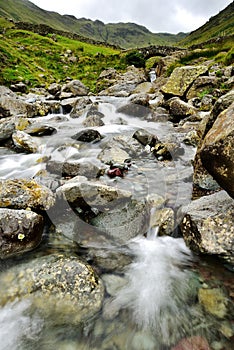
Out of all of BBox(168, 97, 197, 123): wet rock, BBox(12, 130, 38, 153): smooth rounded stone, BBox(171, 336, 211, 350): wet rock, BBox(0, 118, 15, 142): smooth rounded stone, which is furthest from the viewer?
BBox(168, 97, 197, 123): wet rock

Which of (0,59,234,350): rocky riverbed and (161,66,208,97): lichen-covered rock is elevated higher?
(161,66,208,97): lichen-covered rock

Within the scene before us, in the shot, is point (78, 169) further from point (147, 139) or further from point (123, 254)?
point (147, 139)

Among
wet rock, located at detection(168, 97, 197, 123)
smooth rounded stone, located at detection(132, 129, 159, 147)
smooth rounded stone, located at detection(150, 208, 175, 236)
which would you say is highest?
wet rock, located at detection(168, 97, 197, 123)

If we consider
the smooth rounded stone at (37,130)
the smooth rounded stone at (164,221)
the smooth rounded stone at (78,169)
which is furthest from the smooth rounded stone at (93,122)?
the smooth rounded stone at (164,221)

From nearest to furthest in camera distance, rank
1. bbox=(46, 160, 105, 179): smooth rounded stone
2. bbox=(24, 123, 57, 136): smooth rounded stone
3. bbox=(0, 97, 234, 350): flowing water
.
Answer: bbox=(0, 97, 234, 350): flowing water, bbox=(46, 160, 105, 179): smooth rounded stone, bbox=(24, 123, 57, 136): smooth rounded stone

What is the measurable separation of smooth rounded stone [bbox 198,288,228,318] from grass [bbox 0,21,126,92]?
20985 millimetres

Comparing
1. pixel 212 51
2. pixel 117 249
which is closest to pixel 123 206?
pixel 117 249

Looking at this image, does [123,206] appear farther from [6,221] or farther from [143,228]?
[6,221]

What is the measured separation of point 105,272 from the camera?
3.80 m

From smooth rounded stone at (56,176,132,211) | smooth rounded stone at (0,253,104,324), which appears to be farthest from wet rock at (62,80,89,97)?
smooth rounded stone at (0,253,104,324)

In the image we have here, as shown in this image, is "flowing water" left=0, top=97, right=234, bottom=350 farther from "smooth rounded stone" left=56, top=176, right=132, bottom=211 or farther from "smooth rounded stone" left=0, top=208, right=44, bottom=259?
"smooth rounded stone" left=56, top=176, right=132, bottom=211

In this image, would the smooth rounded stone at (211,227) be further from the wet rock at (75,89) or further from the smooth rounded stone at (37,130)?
the wet rock at (75,89)

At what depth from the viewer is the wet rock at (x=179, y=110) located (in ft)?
41.2

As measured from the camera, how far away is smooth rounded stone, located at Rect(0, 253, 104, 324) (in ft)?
10.1
